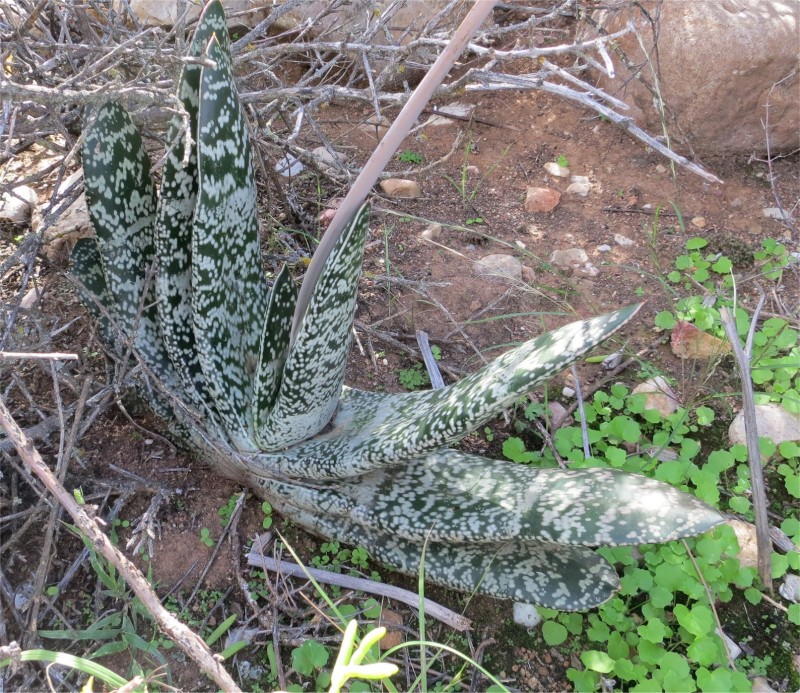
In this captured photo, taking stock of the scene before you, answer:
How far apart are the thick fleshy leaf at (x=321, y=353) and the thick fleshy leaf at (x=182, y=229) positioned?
183 mm

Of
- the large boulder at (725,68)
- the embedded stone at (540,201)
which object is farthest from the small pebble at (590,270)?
the large boulder at (725,68)

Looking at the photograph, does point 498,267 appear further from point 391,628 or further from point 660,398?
point 391,628

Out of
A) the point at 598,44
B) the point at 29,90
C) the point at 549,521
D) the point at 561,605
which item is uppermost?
the point at 29,90

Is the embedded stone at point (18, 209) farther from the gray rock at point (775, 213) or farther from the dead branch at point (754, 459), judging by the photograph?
the gray rock at point (775, 213)

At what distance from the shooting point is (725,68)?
250 cm

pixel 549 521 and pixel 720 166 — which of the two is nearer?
pixel 549 521

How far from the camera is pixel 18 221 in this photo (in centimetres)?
192

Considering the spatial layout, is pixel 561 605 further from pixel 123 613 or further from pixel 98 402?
pixel 98 402

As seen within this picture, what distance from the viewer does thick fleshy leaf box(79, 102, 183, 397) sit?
1107mm

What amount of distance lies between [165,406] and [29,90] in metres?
0.64

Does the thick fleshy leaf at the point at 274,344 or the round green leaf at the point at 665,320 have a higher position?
the thick fleshy leaf at the point at 274,344

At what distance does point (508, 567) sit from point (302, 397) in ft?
1.51

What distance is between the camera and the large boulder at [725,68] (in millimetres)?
2471

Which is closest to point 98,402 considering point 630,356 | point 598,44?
point 598,44
